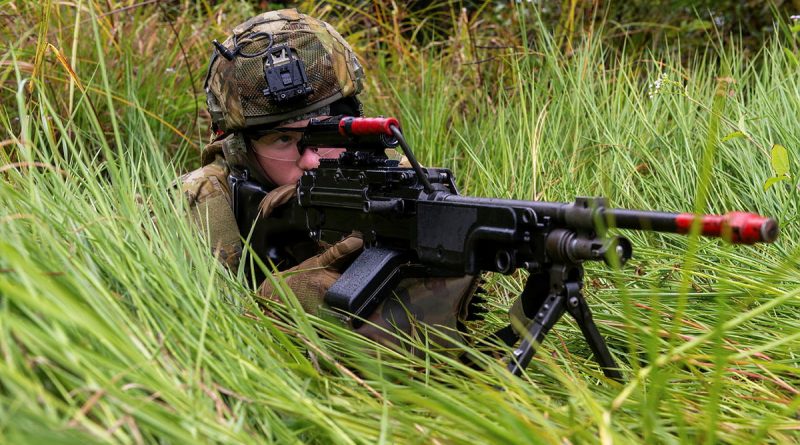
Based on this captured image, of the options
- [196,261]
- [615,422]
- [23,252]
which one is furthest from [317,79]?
[615,422]

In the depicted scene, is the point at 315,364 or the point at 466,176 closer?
the point at 315,364

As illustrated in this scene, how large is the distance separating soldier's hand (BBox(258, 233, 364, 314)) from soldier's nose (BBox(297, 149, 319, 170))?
364 millimetres

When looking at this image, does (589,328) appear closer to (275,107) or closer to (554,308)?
(554,308)

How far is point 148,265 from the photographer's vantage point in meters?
1.88

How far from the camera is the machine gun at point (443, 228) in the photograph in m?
1.86

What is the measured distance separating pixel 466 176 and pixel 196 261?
85.3 inches

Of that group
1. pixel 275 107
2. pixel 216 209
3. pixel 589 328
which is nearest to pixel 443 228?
pixel 589 328

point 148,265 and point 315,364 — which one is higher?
point 148,265

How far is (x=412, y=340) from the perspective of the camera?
7.52 ft

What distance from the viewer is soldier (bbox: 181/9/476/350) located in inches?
114

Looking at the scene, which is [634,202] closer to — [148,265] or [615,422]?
[615,422]

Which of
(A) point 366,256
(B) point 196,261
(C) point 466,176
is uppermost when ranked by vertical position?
(B) point 196,261

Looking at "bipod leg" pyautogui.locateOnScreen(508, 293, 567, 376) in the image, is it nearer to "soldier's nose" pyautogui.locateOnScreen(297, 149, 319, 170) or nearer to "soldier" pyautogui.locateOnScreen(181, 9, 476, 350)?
"soldier" pyautogui.locateOnScreen(181, 9, 476, 350)

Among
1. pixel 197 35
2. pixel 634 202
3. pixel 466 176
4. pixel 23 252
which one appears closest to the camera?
A: pixel 23 252
